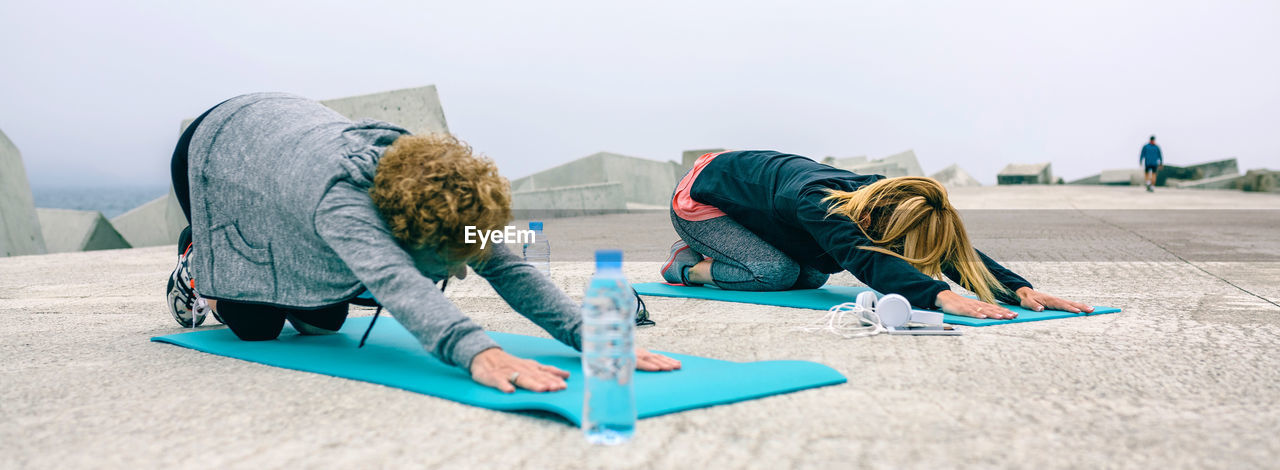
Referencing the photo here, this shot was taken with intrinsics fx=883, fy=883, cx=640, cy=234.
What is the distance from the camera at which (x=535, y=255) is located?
26.1ft

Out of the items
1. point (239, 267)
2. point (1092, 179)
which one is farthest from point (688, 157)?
point (1092, 179)

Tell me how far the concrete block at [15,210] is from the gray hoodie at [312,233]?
9320 millimetres

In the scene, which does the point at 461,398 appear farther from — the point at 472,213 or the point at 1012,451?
the point at 1012,451

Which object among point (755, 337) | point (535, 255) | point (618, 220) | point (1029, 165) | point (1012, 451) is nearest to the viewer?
point (1012, 451)

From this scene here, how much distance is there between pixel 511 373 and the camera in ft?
7.98

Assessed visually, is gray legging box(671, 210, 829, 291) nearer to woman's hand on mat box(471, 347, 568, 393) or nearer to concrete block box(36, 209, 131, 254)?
woman's hand on mat box(471, 347, 568, 393)

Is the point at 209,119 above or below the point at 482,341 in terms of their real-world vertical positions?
above

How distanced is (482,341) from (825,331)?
5.57 ft

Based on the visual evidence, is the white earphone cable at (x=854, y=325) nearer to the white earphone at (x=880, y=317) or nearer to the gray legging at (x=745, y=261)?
the white earphone at (x=880, y=317)

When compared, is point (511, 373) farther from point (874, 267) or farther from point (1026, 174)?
point (1026, 174)

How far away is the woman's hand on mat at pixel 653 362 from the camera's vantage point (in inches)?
106

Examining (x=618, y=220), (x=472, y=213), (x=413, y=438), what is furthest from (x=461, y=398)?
(x=618, y=220)

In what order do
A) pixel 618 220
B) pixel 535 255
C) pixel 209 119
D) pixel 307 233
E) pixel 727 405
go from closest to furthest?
pixel 727 405 → pixel 307 233 → pixel 209 119 → pixel 535 255 → pixel 618 220

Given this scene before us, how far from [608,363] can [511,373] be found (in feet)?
1.64
